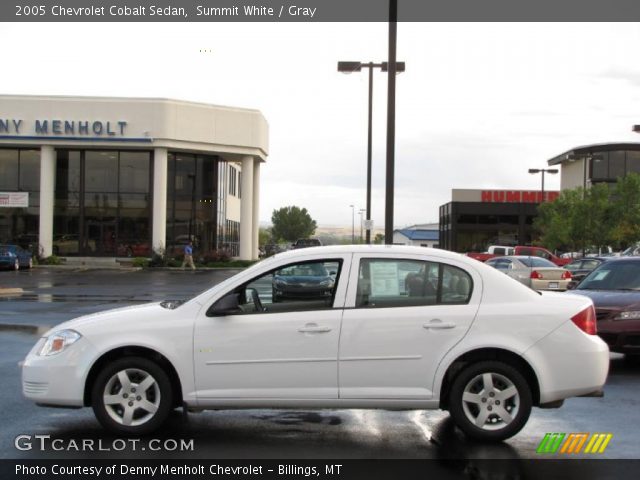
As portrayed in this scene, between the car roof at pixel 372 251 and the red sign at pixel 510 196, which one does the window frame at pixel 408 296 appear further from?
the red sign at pixel 510 196

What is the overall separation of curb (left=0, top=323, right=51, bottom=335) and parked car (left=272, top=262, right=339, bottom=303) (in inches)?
317

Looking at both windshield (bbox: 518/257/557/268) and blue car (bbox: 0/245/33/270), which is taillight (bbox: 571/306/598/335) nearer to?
windshield (bbox: 518/257/557/268)

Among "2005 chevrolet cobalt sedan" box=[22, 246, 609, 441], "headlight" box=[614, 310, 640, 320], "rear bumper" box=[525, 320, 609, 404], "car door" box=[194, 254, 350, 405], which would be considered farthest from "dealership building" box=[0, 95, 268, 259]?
"rear bumper" box=[525, 320, 609, 404]

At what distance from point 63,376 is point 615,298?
7.54 m

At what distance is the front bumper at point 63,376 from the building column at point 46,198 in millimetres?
41362

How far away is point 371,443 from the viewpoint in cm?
644

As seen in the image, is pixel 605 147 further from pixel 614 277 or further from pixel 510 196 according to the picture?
pixel 614 277

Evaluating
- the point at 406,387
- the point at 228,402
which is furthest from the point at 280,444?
the point at 406,387

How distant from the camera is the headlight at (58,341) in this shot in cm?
652

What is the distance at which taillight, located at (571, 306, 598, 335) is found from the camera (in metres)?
6.52

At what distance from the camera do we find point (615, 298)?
34.2ft

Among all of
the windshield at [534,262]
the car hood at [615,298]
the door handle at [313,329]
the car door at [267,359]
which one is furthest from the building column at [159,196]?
the door handle at [313,329]

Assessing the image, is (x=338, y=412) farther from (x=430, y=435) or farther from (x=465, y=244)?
(x=465, y=244)

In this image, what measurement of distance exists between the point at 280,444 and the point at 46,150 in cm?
4288
